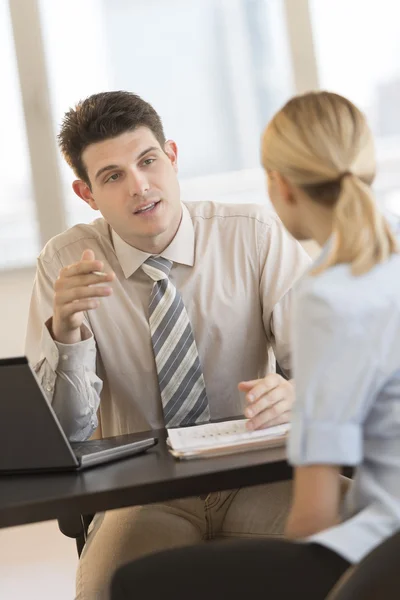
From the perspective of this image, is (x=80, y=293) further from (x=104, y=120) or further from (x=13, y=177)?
(x=13, y=177)

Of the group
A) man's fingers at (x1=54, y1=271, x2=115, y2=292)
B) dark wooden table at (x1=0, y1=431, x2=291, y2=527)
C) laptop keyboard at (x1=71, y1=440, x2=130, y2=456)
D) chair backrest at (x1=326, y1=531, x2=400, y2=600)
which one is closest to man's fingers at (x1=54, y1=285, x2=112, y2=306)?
man's fingers at (x1=54, y1=271, x2=115, y2=292)

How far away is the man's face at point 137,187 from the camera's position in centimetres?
221

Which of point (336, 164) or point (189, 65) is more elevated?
point (189, 65)

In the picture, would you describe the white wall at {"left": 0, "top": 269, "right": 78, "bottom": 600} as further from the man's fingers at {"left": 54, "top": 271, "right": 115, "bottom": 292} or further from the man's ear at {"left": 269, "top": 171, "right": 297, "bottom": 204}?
the man's ear at {"left": 269, "top": 171, "right": 297, "bottom": 204}

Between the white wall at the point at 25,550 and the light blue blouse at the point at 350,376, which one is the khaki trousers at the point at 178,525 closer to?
the light blue blouse at the point at 350,376

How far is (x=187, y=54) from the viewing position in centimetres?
416

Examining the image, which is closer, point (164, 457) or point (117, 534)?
point (164, 457)

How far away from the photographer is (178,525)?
188cm

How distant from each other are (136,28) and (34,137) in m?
0.68

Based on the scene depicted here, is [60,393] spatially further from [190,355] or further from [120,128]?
[120,128]

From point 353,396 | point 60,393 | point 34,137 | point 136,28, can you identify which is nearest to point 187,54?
point 136,28

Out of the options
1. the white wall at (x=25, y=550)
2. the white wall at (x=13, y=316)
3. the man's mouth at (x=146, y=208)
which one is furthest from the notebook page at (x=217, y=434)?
the white wall at (x=13, y=316)

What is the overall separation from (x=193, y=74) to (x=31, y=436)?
2892mm

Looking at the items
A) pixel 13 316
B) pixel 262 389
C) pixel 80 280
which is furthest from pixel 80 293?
pixel 13 316
